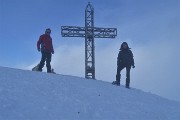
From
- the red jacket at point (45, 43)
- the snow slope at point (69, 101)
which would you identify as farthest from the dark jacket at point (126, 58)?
the red jacket at point (45, 43)

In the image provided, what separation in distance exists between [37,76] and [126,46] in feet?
14.1

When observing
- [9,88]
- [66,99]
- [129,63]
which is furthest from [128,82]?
[9,88]

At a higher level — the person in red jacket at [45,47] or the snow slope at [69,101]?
the person in red jacket at [45,47]

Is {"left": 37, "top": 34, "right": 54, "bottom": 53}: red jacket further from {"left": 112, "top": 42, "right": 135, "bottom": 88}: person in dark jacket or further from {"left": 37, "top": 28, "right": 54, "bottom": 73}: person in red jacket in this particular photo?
{"left": 112, "top": 42, "right": 135, "bottom": 88}: person in dark jacket

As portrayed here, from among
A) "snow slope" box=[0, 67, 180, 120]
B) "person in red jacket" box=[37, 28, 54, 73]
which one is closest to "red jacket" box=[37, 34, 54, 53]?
"person in red jacket" box=[37, 28, 54, 73]

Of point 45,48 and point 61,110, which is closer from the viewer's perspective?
point 61,110

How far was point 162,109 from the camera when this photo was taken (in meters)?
13.1

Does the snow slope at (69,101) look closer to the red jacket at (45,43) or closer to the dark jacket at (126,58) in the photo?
the dark jacket at (126,58)

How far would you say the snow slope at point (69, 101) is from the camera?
33.1 ft

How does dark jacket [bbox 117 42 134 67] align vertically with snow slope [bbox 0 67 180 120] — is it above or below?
above

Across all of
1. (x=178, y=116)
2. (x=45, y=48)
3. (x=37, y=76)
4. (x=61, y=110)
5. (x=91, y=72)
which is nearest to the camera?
(x=61, y=110)

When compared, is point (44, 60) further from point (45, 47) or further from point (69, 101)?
point (69, 101)

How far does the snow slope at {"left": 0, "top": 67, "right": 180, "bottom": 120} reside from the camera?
33.1 feet

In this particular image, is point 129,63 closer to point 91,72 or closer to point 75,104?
point 75,104
